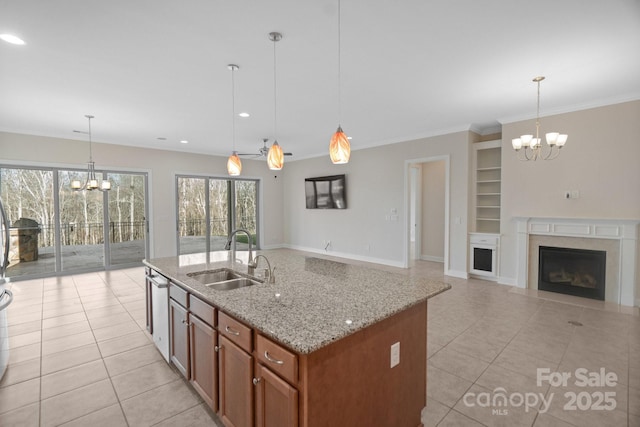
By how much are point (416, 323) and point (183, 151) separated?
708 centimetres

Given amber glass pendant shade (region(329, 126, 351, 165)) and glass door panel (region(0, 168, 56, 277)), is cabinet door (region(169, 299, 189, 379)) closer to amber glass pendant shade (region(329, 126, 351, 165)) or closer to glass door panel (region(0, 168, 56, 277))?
amber glass pendant shade (region(329, 126, 351, 165))

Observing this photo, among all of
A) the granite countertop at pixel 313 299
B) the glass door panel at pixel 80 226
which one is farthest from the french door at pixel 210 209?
the granite countertop at pixel 313 299

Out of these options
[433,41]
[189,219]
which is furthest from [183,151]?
[433,41]

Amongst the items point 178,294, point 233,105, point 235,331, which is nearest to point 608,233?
point 235,331

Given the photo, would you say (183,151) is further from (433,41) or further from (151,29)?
(433,41)

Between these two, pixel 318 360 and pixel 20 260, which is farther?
pixel 20 260

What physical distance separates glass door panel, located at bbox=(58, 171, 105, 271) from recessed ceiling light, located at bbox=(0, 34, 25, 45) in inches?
165

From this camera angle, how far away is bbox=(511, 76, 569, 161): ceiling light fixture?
3.50 m

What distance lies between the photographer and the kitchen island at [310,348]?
49.3 inches

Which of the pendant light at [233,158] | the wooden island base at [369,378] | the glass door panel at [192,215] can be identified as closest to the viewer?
the wooden island base at [369,378]

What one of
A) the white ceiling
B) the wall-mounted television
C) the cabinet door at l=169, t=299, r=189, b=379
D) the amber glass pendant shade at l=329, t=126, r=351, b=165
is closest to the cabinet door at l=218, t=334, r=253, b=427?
the cabinet door at l=169, t=299, r=189, b=379

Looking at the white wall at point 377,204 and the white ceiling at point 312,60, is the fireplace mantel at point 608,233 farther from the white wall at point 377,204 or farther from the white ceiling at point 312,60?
the white ceiling at point 312,60

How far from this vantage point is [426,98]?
3902 mm

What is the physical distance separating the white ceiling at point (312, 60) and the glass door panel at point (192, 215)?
2.55 meters
